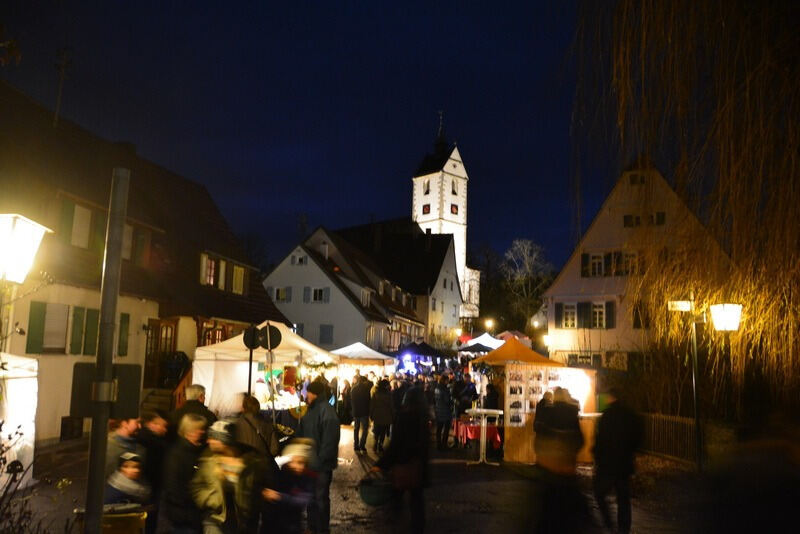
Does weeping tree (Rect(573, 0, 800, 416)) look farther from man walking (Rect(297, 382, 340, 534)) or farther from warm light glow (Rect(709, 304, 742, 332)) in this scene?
man walking (Rect(297, 382, 340, 534))

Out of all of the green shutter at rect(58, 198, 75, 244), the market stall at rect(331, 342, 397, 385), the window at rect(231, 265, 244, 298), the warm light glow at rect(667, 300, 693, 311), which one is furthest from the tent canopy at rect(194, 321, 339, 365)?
the warm light glow at rect(667, 300, 693, 311)

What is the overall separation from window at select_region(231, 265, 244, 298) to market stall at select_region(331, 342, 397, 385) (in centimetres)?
522

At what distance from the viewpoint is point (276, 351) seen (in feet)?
69.7

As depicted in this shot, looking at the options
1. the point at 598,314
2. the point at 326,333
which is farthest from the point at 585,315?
the point at 326,333

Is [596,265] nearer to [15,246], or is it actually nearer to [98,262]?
[98,262]

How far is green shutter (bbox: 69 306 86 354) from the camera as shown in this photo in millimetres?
19594

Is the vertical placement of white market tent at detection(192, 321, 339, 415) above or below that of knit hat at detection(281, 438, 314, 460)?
above

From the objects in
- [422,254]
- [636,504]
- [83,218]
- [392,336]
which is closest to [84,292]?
[83,218]

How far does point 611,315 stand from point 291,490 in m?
34.7

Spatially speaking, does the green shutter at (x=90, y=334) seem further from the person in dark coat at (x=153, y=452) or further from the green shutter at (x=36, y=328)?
the person in dark coat at (x=153, y=452)

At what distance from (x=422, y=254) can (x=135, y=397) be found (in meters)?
67.0

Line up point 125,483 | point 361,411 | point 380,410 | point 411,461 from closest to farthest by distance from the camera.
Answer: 1. point 125,483
2. point 411,461
3. point 380,410
4. point 361,411

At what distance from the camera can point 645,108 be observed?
4297 mm

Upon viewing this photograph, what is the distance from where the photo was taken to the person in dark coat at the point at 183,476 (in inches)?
257
